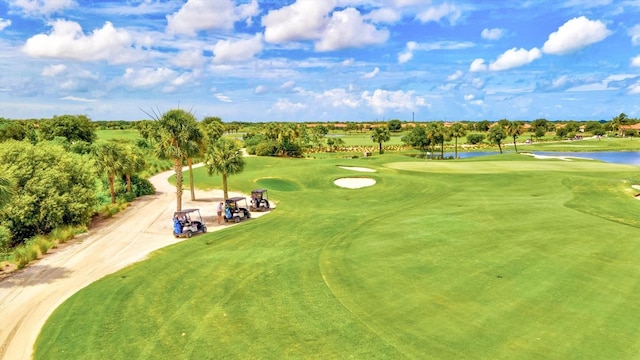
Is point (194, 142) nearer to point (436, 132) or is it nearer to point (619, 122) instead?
point (436, 132)

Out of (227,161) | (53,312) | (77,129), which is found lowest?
(53,312)

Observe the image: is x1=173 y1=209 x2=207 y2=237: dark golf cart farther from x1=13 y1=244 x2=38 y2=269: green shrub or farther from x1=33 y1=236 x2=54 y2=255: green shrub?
x1=13 y1=244 x2=38 y2=269: green shrub

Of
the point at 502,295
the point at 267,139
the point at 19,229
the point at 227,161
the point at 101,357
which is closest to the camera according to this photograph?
the point at 101,357

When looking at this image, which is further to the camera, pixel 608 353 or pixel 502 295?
pixel 502 295

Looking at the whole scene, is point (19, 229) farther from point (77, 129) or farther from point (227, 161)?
point (77, 129)

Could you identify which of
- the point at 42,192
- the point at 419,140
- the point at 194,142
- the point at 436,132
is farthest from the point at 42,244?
the point at 419,140

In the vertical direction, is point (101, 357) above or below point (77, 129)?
below

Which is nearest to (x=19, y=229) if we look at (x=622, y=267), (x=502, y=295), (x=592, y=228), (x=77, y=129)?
(x=502, y=295)

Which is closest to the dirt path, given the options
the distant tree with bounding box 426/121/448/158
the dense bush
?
the dense bush
